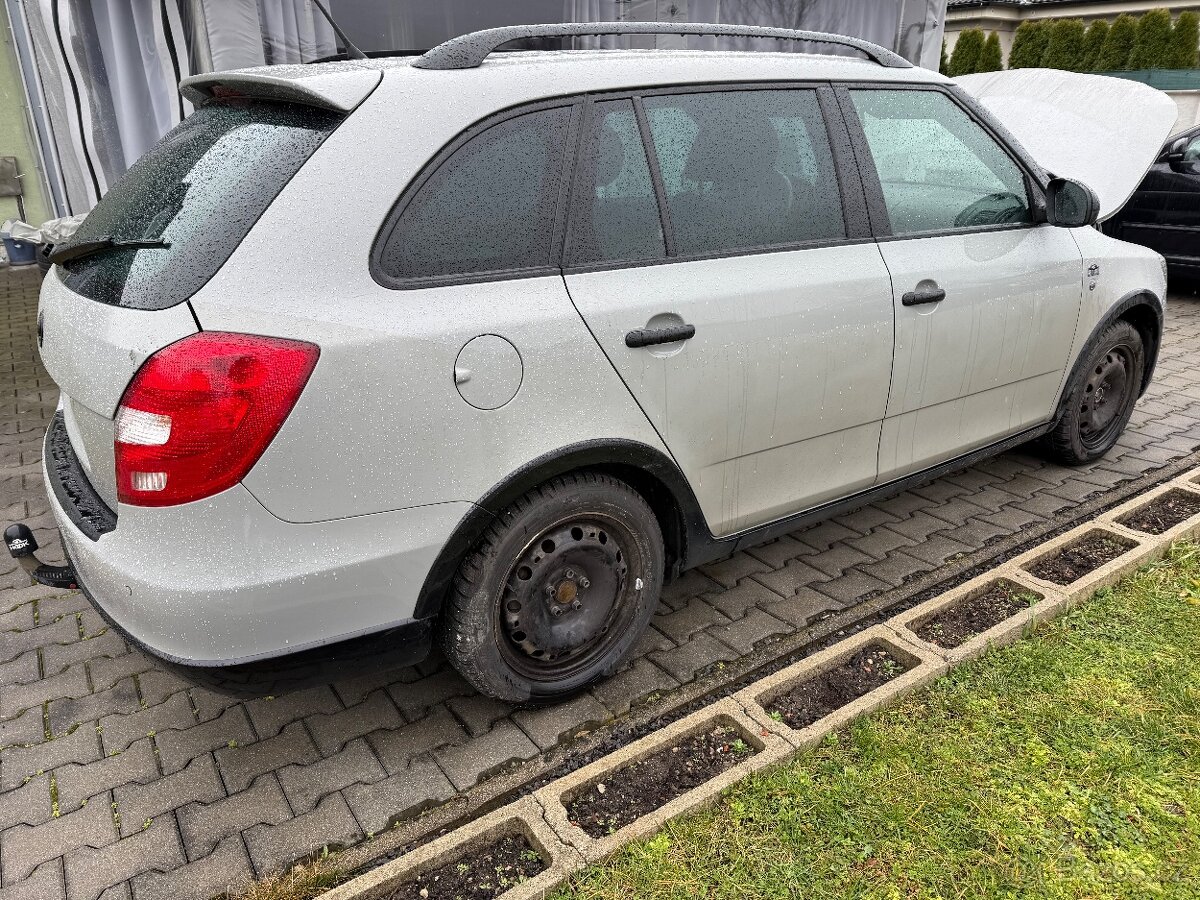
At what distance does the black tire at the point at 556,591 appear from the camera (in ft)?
7.77

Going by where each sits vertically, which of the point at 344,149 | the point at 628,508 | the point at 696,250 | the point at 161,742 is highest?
the point at 344,149

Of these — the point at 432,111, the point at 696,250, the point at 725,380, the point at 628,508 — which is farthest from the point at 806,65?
the point at 628,508

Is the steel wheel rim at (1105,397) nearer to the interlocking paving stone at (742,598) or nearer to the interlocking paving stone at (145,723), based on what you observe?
the interlocking paving stone at (742,598)

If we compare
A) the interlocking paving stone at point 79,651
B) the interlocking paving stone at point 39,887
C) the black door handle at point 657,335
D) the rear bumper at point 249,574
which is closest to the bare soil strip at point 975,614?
the black door handle at point 657,335

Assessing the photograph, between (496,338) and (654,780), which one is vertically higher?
(496,338)

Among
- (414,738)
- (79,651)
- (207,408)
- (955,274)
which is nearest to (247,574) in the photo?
(207,408)

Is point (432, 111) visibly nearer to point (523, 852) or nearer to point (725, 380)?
point (725, 380)

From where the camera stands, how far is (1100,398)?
14.1 feet

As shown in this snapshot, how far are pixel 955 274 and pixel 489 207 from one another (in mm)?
1804

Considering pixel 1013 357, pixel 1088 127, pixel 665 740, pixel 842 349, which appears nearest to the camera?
pixel 665 740

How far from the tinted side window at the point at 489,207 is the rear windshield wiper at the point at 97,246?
1.85 feet

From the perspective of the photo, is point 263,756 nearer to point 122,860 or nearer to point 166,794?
point 166,794

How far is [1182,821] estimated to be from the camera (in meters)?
2.20

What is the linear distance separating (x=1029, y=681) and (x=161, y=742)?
2606mm
